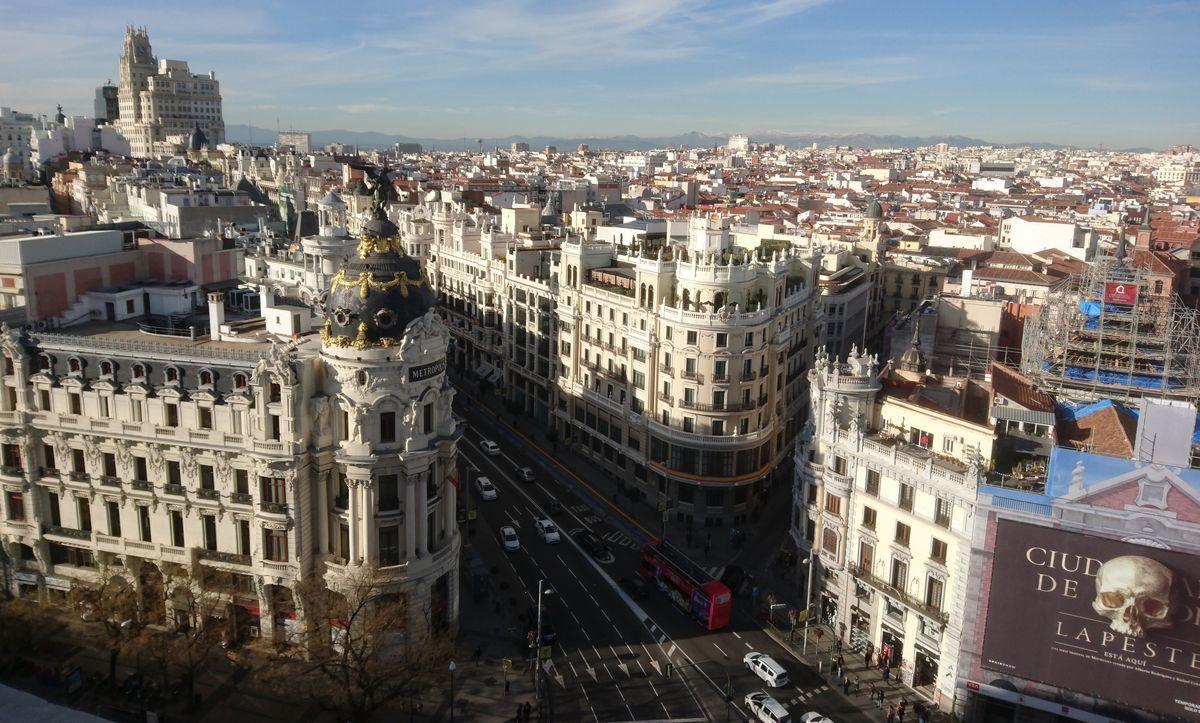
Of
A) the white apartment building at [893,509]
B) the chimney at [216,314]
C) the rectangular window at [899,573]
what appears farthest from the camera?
the chimney at [216,314]

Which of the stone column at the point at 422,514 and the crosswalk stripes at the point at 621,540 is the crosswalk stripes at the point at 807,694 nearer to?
the crosswalk stripes at the point at 621,540

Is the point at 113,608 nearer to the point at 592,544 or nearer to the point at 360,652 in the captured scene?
the point at 360,652

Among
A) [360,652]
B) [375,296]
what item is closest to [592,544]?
[360,652]

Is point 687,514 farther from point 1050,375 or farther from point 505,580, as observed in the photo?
point 1050,375

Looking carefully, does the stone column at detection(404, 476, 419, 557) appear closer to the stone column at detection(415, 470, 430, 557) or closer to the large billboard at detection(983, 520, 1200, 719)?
the stone column at detection(415, 470, 430, 557)

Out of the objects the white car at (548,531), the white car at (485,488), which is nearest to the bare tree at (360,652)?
the white car at (548,531)

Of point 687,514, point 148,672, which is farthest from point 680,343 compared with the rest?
point 148,672

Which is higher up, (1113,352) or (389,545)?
(1113,352)
